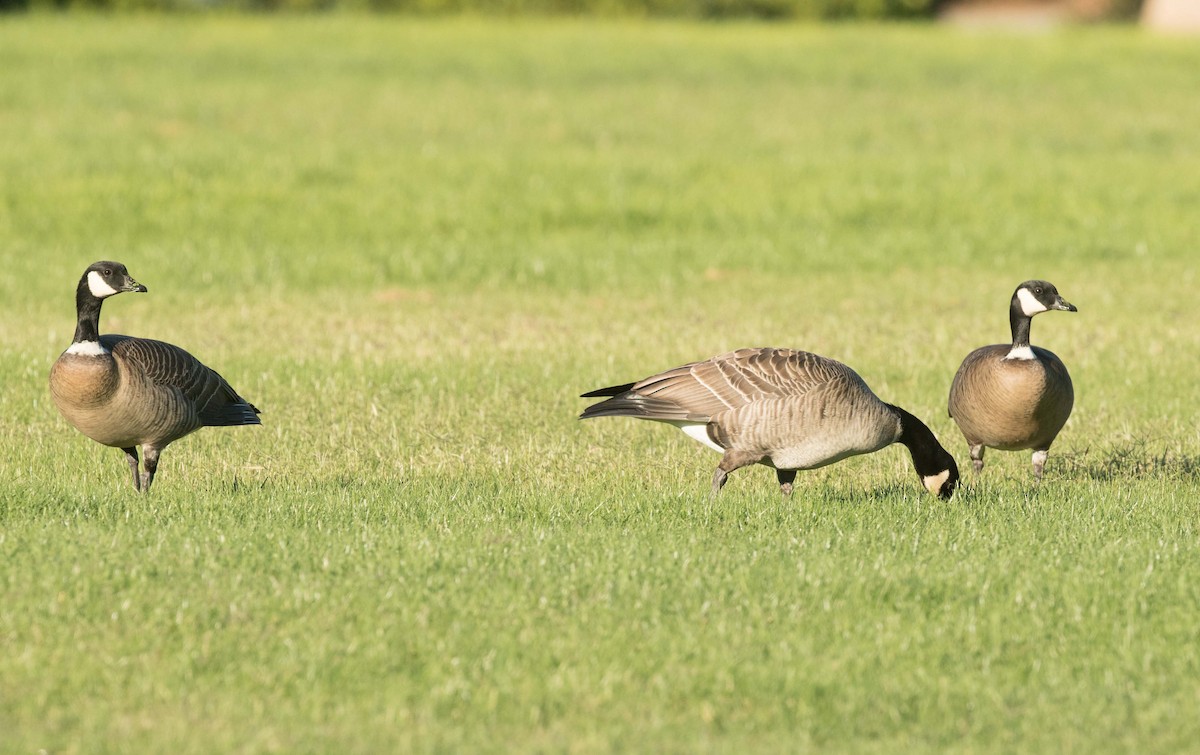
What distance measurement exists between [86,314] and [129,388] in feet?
2.30

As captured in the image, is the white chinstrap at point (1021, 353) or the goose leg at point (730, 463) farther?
the white chinstrap at point (1021, 353)

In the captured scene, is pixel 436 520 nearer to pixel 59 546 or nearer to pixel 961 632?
pixel 59 546

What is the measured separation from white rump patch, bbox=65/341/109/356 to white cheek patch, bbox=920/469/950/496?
5435 millimetres

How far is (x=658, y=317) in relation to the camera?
18.0 m

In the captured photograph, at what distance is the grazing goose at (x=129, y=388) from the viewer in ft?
31.4

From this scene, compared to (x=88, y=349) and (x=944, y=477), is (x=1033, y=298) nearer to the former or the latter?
(x=944, y=477)

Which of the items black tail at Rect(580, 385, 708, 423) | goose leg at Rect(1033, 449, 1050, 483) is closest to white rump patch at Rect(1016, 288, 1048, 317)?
goose leg at Rect(1033, 449, 1050, 483)

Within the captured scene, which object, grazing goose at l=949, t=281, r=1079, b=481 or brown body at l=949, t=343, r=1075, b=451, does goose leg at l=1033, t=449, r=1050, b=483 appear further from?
brown body at l=949, t=343, r=1075, b=451

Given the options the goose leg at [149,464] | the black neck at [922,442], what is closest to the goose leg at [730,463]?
the black neck at [922,442]

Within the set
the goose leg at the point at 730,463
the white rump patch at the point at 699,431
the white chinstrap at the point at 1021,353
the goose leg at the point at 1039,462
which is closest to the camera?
the goose leg at the point at 730,463

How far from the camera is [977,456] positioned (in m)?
11.2

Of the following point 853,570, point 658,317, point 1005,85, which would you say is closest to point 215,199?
point 658,317

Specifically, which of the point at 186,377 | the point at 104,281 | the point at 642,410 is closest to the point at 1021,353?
the point at 642,410

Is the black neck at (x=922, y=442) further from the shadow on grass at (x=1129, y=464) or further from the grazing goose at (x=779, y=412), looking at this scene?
the shadow on grass at (x=1129, y=464)
